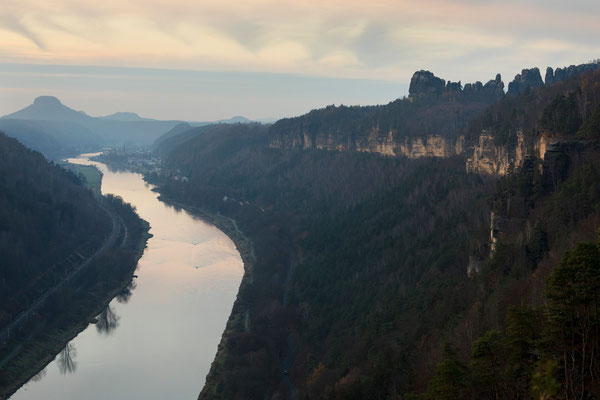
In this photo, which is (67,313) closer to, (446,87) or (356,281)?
(356,281)

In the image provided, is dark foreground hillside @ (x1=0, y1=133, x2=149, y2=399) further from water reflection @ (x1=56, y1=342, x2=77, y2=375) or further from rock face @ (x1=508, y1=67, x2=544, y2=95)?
rock face @ (x1=508, y1=67, x2=544, y2=95)

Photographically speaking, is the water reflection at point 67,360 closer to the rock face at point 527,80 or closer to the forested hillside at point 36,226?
the forested hillside at point 36,226

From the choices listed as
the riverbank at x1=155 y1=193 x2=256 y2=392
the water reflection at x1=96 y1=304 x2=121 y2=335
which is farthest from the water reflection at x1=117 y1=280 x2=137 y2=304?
the riverbank at x1=155 y1=193 x2=256 y2=392

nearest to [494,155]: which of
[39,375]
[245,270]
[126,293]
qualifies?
[245,270]

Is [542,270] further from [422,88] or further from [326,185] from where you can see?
[422,88]

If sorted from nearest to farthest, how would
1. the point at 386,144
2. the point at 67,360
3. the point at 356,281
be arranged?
1. the point at 67,360
2. the point at 356,281
3. the point at 386,144

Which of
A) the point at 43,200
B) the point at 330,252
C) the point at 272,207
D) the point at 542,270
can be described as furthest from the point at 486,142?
the point at 43,200

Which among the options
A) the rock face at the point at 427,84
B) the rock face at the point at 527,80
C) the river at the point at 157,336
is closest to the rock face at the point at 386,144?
the rock face at the point at 427,84
